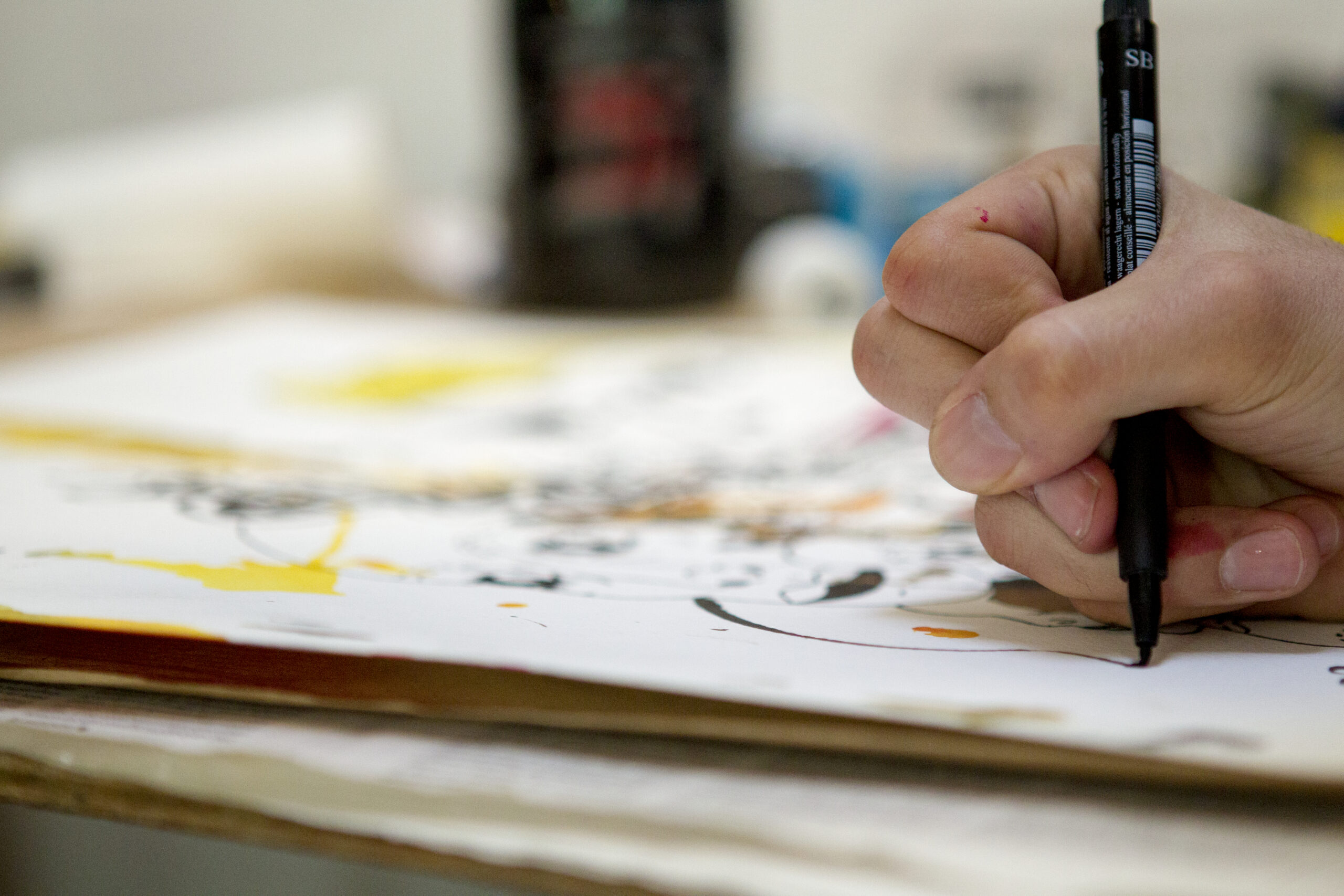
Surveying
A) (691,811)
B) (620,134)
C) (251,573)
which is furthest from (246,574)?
(620,134)

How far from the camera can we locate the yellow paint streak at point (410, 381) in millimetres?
494

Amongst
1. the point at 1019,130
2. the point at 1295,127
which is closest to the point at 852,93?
the point at 1019,130

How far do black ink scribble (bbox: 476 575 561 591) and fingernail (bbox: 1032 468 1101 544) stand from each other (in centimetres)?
10

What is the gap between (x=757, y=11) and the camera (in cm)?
100

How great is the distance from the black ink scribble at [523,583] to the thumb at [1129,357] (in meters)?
0.10

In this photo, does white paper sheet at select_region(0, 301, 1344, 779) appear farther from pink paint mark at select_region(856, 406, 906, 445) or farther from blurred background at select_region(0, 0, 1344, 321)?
blurred background at select_region(0, 0, 1344, 321)

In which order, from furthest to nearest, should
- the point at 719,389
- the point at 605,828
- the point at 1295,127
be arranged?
1. the point at 1295,127
2. the point at 719,389
3. the point at 605,828

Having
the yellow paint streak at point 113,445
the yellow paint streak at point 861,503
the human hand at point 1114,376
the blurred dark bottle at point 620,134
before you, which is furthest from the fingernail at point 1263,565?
the blurred dark bottle at point 620,134

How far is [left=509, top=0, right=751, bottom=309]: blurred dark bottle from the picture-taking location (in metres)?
0.66

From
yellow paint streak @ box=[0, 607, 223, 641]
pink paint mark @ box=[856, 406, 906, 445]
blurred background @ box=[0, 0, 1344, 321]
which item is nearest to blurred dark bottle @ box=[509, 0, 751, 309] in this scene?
blurred background @ box=[0, 0, 1344, 321]

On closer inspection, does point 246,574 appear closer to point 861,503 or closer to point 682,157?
point 861,503

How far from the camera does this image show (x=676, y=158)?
68 cm

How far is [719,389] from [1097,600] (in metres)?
0.31

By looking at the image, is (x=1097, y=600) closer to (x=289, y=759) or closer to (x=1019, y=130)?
(x=289, y=759)
